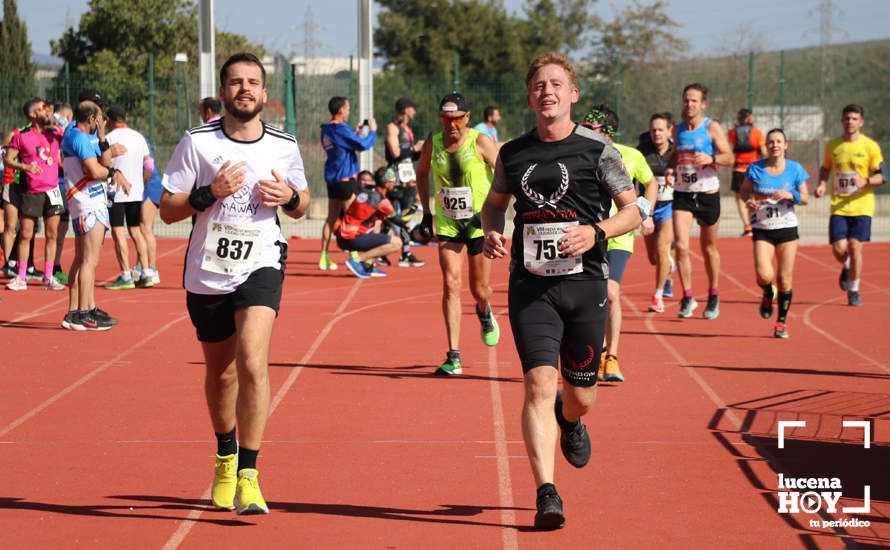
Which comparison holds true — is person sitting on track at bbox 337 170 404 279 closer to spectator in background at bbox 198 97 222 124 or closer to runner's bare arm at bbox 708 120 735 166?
spectator in background at bbox 198 97 222 124

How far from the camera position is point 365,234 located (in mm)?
17672

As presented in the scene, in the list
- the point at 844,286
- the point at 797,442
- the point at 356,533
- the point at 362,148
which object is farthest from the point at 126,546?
the point at 362,148

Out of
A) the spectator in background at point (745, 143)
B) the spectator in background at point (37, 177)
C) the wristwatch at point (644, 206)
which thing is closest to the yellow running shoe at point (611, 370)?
the wristwatch at point (644, 206)

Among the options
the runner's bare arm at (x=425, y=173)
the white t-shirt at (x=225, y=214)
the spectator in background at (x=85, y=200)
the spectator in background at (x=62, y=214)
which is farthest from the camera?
the spectator in background at (x=62, y=214)

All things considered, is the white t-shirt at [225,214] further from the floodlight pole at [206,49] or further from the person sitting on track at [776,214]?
the floodlight pole at [206,49]

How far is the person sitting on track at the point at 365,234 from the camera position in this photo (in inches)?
689

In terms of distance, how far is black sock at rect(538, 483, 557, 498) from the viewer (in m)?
6.08

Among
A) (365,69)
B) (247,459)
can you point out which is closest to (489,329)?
(247,459)

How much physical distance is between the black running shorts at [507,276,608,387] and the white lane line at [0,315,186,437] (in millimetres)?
3736

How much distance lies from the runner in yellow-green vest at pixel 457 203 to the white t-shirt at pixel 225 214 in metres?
3.86

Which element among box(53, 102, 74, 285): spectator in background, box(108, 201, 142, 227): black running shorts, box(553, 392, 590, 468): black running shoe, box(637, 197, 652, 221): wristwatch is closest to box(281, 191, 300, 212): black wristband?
box(553, 392, 590, 468): black running shoe

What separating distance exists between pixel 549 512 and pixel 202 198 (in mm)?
2154

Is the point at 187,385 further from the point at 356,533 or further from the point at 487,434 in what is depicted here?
the point at 356,533

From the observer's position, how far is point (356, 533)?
6121 mm
